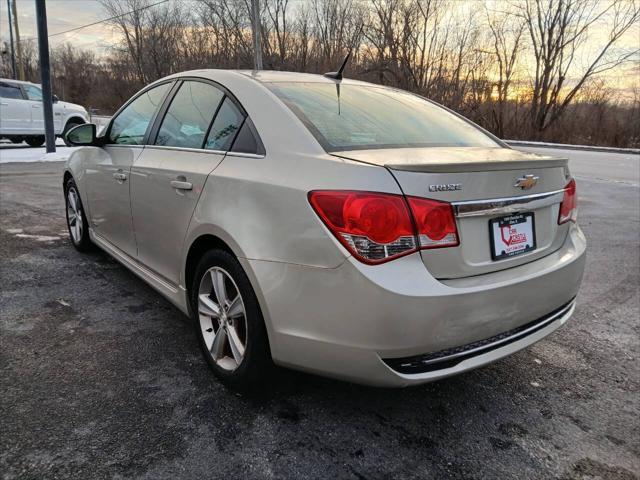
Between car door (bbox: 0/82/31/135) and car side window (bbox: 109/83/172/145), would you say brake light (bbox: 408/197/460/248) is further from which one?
car door (bbox: 0/82/31/135)

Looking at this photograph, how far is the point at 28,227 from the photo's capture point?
18.2ft

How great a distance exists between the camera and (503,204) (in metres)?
1.99

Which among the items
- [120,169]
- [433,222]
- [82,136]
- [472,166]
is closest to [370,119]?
[472,166]

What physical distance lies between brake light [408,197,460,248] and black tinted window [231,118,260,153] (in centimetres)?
85

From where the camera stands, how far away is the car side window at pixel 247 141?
226 cm

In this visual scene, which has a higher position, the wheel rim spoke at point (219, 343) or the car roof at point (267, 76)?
the car roof at point (267, 76)

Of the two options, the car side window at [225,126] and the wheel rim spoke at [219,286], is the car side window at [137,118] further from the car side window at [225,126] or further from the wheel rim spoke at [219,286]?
the wheel rim spoke at [219,286]

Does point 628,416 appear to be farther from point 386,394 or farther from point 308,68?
point 308,68

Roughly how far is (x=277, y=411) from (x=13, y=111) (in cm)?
1479

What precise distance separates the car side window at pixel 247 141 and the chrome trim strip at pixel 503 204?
3.06ft

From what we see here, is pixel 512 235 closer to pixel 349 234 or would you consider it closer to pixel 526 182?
pixel 526 182

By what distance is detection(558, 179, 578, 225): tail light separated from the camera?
2.39m

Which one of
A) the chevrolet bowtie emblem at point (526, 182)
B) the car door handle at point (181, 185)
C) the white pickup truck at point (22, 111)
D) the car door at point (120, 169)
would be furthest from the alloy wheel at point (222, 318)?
the white pickup truck at point (22, 111)

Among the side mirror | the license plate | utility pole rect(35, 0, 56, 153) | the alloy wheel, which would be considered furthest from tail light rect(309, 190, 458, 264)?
utility pole rect(35, 0, 56, 153)
